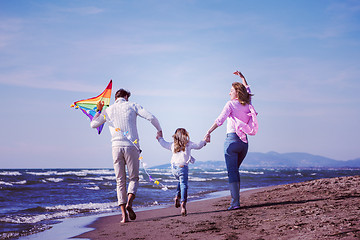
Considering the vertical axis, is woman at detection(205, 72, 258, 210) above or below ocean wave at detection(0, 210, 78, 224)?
above

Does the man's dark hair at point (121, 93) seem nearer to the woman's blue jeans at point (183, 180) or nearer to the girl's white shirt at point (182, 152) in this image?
the girl's white shirt at point (182, 152)

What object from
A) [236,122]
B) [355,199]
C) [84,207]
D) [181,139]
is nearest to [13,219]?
[84,207]

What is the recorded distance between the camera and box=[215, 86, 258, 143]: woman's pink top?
5574 mm

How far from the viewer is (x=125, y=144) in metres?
5.40

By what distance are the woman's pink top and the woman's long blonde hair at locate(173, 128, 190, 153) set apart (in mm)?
656

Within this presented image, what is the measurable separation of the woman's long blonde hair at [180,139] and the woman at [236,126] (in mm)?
360

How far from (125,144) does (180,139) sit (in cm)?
97

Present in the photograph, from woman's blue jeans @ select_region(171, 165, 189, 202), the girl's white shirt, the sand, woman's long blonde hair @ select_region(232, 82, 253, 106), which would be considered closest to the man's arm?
the girl's white shirt

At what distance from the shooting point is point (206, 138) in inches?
228

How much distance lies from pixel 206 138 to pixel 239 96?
2.91 ft

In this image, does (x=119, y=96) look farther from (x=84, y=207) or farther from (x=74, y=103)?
(x=84, y=207)

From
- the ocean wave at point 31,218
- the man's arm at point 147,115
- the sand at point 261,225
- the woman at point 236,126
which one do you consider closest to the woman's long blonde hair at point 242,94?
the woman at point 236,126

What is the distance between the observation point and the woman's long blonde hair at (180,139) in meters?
5.84

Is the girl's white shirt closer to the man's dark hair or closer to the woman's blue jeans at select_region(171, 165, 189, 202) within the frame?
the woman's blue jeans at select_region(171, 165, 189, 202)
